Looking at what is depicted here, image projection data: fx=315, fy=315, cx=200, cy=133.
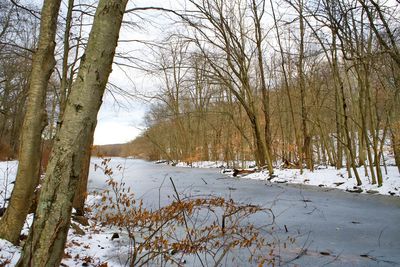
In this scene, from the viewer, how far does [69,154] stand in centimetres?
184

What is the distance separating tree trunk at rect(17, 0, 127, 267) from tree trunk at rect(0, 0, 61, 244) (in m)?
2.44

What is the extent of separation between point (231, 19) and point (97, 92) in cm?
1778

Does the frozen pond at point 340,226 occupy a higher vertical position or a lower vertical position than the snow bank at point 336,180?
lower

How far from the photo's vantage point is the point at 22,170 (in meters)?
4.02

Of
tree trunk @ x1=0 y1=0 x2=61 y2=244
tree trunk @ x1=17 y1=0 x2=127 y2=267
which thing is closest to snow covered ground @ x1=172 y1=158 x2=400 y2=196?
tree trunk @ x1=0 y1=0 x2=61 y2=244

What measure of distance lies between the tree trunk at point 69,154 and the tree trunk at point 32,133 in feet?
8.00

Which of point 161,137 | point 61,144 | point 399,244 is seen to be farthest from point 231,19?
point 161,137

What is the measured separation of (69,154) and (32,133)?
2641 mm

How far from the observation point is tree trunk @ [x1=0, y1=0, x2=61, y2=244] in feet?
13.2

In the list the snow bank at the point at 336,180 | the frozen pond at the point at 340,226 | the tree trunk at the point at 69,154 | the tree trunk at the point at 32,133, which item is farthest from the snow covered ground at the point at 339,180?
the tree trunk at the point at 69,154

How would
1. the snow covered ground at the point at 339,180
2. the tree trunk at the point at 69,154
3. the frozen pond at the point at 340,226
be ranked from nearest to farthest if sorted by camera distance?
the tree trunk at the point at 69,154
the frozen pond at the point at 340,226
the snow covered ground at the point at 339,180

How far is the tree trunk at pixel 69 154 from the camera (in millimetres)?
1824

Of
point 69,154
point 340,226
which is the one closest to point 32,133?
point 69,154

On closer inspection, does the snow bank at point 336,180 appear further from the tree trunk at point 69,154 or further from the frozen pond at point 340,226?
the tree trunk at point 69,154
